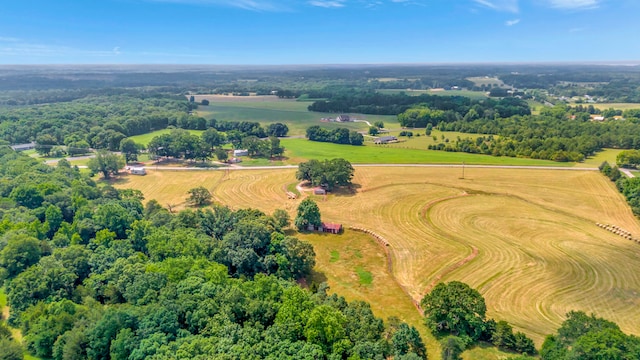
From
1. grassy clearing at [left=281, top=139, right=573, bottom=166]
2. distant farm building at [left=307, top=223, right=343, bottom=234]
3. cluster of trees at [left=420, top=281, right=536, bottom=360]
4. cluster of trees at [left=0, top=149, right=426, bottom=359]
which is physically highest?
cluster of trees at [left=0, top=149, right=426, bottom=359]

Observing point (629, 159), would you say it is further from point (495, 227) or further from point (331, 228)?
point (331, 228)

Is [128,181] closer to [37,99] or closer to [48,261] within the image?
[48,261]

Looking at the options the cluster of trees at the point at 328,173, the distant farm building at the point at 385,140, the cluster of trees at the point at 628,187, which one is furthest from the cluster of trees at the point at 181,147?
the cluster of trees at the point at 628,187

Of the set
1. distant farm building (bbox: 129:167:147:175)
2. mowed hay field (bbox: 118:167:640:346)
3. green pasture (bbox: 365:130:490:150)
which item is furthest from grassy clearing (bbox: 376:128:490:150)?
distant farm building (bbox: 129:167:147:175)

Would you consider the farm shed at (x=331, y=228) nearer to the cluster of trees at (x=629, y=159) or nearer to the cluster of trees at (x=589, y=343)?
the cluster of trees at (x=589, y=343)

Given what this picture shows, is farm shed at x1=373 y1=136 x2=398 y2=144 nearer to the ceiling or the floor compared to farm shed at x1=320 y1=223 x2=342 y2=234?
nearer to the ceiling

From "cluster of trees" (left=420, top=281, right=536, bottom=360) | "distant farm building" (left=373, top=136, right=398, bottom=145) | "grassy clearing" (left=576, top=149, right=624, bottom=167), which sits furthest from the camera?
"distant farm building" (left=373, top=136, right=398, bottom=145)

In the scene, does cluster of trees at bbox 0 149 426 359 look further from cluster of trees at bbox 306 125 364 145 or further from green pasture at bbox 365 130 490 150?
green pasture at bbox 365 130 490 150
